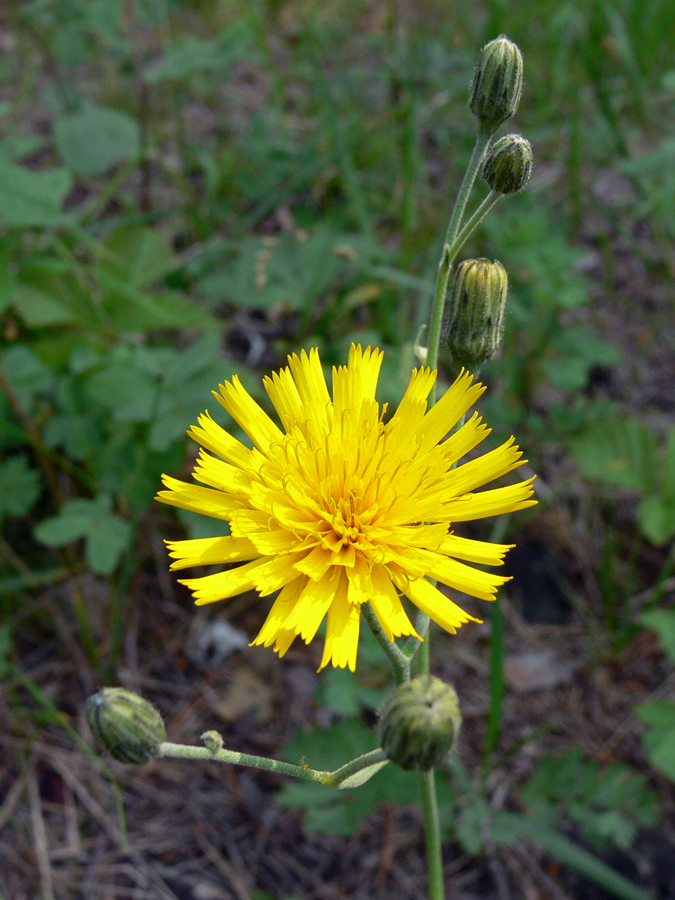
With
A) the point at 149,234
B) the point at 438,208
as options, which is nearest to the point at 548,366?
the point at 438,208

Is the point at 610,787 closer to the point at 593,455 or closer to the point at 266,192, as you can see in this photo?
the point at 593,455

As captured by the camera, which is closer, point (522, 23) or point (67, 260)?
point (67, 260)

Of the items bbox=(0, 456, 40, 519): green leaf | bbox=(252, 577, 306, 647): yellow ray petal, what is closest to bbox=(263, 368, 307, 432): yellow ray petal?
bbox=(252, 577, 306, 647): yellow ray petal

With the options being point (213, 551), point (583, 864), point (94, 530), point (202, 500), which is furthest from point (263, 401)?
point (583, 864)

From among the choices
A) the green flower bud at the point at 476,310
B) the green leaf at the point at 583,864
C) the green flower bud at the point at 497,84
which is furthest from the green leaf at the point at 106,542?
the green flower bud at the point at 497,84

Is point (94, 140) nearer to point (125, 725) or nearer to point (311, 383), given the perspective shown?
point (311, 383)
